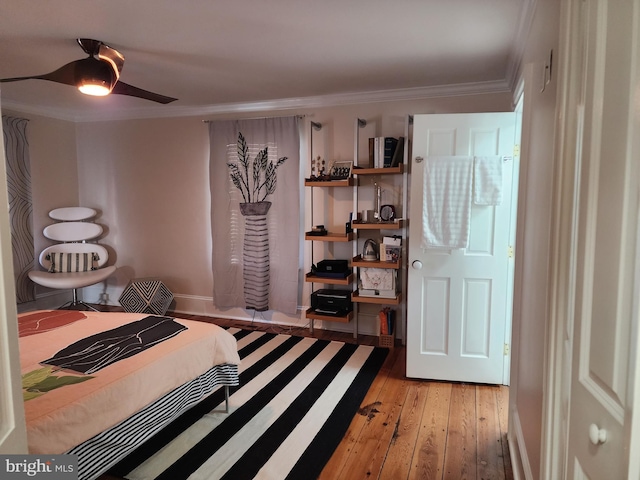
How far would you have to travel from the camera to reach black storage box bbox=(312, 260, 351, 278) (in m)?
3.90

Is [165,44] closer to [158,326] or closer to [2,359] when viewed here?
[158,326]

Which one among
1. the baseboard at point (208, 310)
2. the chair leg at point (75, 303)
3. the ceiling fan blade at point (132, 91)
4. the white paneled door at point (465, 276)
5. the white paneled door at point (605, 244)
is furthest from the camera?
the chair leg at point (75, 303)

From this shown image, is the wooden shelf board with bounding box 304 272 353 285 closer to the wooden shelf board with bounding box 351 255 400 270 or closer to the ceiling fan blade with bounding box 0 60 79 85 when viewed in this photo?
the wooden shelf board with bounding box 351 255 400 270

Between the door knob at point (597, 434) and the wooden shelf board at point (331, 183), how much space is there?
10.2 ft

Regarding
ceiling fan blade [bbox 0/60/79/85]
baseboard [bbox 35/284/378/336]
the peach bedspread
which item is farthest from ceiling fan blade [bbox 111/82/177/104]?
baseboard [bbox 35/284/378/336]

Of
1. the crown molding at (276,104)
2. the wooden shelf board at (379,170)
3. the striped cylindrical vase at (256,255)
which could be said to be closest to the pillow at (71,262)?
the crown molding at (276,104)

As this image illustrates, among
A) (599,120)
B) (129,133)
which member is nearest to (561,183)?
(599,120)

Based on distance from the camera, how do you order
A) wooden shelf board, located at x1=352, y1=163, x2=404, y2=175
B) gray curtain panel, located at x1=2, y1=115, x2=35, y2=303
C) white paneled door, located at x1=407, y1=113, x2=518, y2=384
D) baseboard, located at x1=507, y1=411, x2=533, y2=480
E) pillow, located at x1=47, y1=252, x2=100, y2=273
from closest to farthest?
baseboard, located at x1=507, y1=411, x2=533, y2=480, white paneled door, located at x1=407, y1=113, x2=518, y2=384, wooden shelf board, located at x1=352, y1=163, x2=404, y2=175, gray curtain panel, located at x1=2, y1=115, x2=35, y2=303, pillow, located at x1=47, y1=252, x2=100, y2=273

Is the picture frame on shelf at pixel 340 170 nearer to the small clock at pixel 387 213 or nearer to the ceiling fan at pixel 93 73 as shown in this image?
the small clock at pixel 387 213

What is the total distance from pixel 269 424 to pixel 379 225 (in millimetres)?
1976

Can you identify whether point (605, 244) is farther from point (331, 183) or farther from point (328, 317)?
point (328, 317)

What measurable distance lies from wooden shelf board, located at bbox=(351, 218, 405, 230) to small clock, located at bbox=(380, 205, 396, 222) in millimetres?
82

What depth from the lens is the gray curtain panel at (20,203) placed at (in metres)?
4.30

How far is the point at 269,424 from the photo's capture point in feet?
8.08
